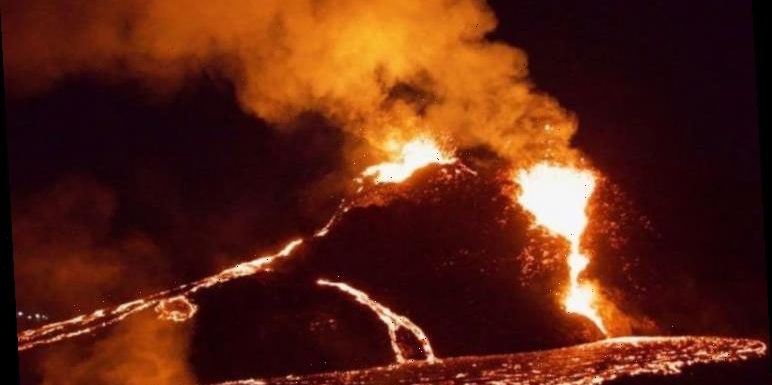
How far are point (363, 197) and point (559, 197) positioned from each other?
2.34 m

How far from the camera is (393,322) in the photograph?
7.75m

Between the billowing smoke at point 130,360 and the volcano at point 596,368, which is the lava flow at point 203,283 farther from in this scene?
the volcano at point 596,368

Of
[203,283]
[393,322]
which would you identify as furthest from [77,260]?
[393,322]

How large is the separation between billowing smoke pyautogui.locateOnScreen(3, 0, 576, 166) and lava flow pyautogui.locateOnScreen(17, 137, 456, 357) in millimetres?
258

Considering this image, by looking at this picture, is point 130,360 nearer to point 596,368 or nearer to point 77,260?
point 77,260

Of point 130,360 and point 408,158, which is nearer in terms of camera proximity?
point 130,360

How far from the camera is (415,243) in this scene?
846cm

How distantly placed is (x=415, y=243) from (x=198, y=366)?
261cm

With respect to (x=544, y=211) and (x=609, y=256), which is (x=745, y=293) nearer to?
(x=609, y=256)

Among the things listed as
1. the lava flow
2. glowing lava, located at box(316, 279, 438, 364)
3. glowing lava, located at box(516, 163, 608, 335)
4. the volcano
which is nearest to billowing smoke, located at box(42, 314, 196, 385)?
the lava flow

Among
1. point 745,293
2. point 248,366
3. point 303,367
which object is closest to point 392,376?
point 303,367

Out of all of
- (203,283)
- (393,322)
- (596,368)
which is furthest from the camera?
(203,283)

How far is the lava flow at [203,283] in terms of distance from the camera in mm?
7723

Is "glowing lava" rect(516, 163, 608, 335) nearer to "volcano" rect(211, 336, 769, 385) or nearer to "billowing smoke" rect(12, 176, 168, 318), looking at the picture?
"volcano" rect(211, 336, 769, 385)
